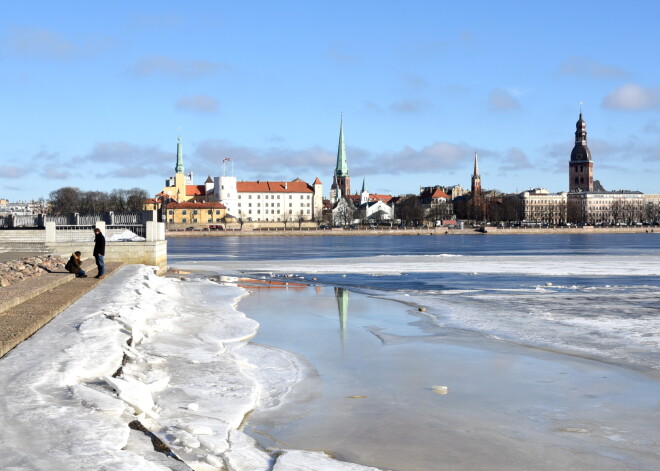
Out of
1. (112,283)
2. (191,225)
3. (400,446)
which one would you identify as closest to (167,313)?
(112,283)

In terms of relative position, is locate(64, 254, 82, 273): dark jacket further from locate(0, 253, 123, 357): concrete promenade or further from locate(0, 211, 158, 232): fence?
locate(0, 211, 158, 232): fence

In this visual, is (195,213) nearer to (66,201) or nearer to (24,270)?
(66,201)

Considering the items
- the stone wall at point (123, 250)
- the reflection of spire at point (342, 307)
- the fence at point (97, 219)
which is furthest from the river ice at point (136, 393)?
the fence at point (97, 219)

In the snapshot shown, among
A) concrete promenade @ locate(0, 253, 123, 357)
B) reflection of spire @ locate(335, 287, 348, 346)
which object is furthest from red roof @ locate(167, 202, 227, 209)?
concrete promenade @ locate(0, 253, 123, 357)

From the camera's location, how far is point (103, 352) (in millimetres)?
11406

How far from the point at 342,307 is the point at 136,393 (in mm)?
12943

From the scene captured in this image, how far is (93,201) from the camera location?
508 ft

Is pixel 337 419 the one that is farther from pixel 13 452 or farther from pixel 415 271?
pixel 415 271

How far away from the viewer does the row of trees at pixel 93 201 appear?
149 m

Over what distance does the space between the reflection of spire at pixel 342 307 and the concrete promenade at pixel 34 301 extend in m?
5.80

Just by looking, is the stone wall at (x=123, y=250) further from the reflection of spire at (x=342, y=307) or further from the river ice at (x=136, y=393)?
the river ice at (x=136, y=393)

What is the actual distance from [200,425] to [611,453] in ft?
14.8

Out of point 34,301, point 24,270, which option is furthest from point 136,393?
point 24,270

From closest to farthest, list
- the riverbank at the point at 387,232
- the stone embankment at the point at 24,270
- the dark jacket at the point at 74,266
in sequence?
the stone embankment at the point at 24,270 → the dark jacket at the point at 74,266 → the riverbank at the point at 387,232
